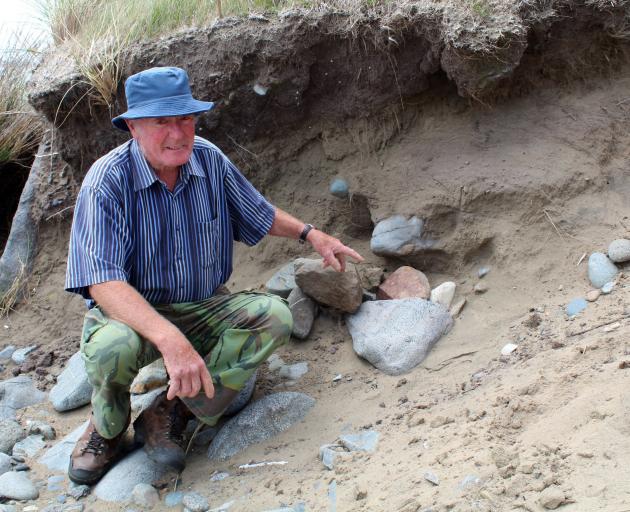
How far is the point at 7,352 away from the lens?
15.7 ft

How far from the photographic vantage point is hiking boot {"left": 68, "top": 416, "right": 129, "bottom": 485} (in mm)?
3391

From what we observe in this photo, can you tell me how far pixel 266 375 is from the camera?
397 cm

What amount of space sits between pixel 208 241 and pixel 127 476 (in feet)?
3.45

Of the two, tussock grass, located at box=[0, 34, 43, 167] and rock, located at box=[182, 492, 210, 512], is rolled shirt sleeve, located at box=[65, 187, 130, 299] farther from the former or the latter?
tussock grass, located at box=[0, 34, 43, 167]

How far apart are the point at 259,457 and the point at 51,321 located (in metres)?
2.16

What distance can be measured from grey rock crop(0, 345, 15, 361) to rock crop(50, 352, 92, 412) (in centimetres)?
60

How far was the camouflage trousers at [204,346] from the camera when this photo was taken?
10.5ft

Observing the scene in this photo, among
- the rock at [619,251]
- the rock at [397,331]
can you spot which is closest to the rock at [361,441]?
the rock at [397,331]

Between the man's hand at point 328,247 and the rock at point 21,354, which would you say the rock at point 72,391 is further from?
the man's hand at point 328,247

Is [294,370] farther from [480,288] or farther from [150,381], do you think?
[480,288]

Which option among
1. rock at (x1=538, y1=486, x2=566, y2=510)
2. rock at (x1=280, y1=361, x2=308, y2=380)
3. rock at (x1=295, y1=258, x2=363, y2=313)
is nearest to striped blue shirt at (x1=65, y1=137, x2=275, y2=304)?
rock at (x1=295, y1=258, x2=363, y2=313)

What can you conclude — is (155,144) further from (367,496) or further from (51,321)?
(51,321)

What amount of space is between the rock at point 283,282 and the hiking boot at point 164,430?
93cm

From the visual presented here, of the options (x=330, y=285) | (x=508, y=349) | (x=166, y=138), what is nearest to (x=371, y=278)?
(x=330, y=285)
